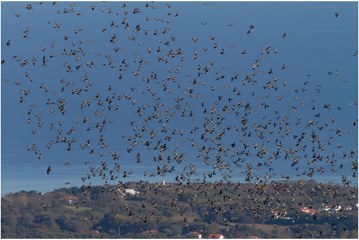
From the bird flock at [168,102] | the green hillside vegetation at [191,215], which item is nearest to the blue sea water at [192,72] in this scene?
the bird flock at [168,102]

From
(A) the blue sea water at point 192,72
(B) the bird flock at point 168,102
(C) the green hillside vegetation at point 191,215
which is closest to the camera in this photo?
(C) the green hillside vegetation at point 191,215

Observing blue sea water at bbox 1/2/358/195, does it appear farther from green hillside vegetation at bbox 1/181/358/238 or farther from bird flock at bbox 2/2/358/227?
green hillside vegetation at bbox 1/181/358/238

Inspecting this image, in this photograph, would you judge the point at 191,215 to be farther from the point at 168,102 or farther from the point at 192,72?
the point at 192,72

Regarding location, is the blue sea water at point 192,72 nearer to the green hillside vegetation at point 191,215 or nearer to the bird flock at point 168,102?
the bird flock at point 168,102

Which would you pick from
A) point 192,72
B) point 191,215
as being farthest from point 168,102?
point 191,215

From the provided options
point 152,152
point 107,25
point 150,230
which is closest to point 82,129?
point 152,152

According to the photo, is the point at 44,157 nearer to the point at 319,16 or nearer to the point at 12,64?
the point at 12,64

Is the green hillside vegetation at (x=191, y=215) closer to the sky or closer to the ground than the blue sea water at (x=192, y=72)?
closer to the ground

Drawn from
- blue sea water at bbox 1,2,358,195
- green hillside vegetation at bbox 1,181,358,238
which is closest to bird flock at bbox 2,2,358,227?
blue sea water at bbox 1,2,358,195
